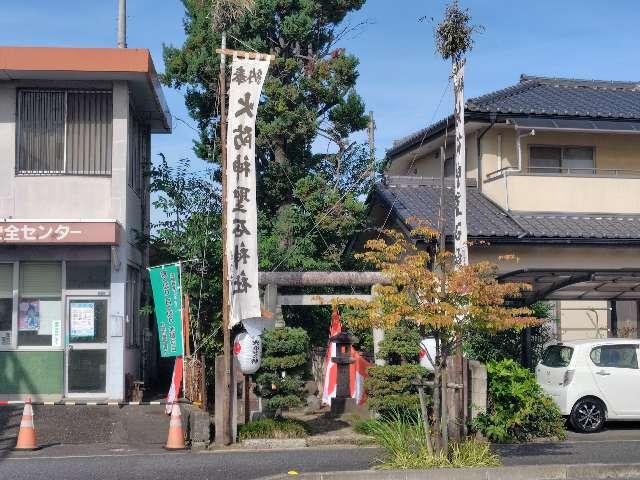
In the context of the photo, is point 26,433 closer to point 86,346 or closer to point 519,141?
point 86,346

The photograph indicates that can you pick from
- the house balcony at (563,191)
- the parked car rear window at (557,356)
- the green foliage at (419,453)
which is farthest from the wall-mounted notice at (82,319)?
the house balcony at (563,191)

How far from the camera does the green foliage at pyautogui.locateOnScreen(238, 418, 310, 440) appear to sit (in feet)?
44.1

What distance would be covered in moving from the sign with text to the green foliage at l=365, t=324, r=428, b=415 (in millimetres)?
5545

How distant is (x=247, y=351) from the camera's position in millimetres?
13375

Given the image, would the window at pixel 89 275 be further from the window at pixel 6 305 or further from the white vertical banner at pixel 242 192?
the white vertical banner at pixel 242 192

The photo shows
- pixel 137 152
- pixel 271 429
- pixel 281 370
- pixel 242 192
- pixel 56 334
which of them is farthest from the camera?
pixel 137 152

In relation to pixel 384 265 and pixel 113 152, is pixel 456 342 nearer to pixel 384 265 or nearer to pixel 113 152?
pixel 384 265

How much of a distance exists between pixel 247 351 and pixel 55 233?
4808 mm

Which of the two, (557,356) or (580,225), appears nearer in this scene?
(557,356)

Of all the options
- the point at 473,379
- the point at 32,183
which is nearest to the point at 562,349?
the point at 473,379

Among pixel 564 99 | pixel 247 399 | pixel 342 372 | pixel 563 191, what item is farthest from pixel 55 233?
pixel 564 99

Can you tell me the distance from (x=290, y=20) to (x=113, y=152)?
4709mm

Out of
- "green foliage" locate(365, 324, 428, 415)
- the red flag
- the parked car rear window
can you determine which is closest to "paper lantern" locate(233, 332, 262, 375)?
the red flag

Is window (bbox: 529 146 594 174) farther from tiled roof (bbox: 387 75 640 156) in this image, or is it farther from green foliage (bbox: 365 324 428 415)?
green foliage (bbox: 365 324 428 415)
